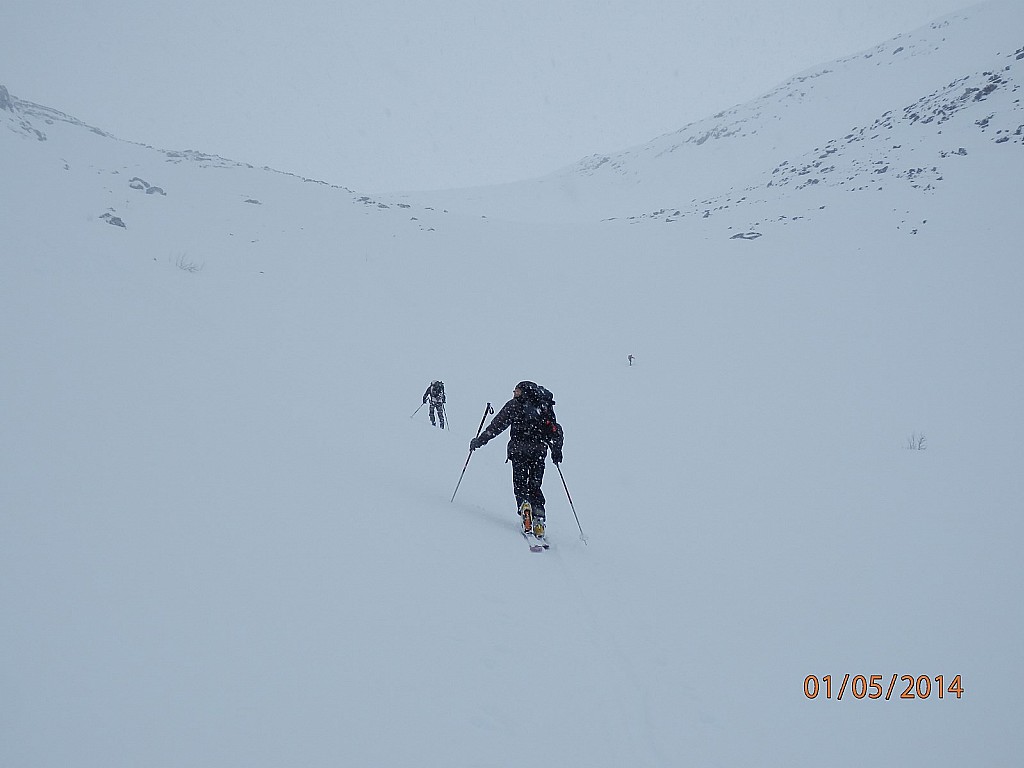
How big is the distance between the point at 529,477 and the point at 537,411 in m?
0.84

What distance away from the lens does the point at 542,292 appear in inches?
1030

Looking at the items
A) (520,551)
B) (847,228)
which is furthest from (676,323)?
(520,551)

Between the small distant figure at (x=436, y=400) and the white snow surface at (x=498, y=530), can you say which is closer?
the white snow surface at (x=498, y=530)

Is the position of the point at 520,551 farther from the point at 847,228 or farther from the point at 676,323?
the point at 847,228

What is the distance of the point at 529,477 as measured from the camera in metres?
6.46

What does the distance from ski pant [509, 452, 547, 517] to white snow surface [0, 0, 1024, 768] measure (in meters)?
0.51

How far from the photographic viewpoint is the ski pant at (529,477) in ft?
20.9

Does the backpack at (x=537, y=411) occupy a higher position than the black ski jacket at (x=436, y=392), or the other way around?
the black ski jacket at (x=436, y=392)

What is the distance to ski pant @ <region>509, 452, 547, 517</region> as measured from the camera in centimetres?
636

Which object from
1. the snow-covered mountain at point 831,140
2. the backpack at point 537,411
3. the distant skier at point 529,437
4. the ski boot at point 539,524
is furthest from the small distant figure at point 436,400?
the snow-covered mountain at point 831,140
